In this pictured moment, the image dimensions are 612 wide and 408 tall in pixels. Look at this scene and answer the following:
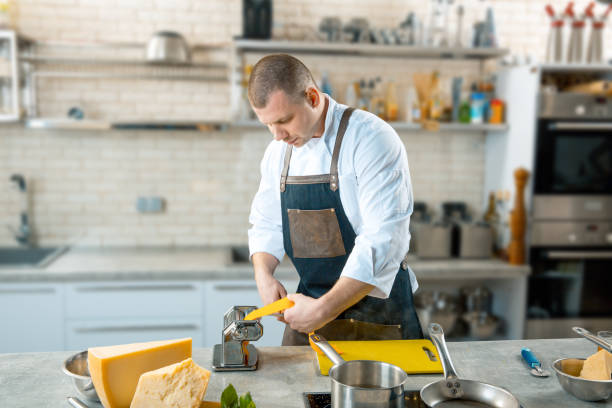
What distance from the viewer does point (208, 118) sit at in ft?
13.2

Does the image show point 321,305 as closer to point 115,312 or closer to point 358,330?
point 358,330

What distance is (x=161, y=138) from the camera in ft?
13.2

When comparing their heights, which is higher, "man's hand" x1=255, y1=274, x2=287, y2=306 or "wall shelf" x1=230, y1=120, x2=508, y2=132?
"wall shelf" x1=230, y1=120, x2=508, y2=132

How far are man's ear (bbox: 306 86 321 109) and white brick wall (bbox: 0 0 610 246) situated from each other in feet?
6.82

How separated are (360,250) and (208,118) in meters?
2.45

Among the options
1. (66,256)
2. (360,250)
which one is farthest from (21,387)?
(66,256)

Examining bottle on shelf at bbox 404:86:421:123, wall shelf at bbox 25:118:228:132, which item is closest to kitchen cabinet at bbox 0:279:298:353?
wall shelf at bbox 25:118:228:132

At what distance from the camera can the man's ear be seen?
1931mm

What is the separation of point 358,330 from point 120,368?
38.5 inches

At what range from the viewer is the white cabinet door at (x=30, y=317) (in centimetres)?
328

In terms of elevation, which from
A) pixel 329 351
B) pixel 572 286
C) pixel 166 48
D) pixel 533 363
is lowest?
pixel 572 286

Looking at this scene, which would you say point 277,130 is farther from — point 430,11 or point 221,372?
point 430,11

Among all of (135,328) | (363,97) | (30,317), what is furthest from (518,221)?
(30,317)

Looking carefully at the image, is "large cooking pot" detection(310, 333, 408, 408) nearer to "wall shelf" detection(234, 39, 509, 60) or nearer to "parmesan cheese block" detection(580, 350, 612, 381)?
"parmesan cheese block" detection(580, 350, 612, 381)
